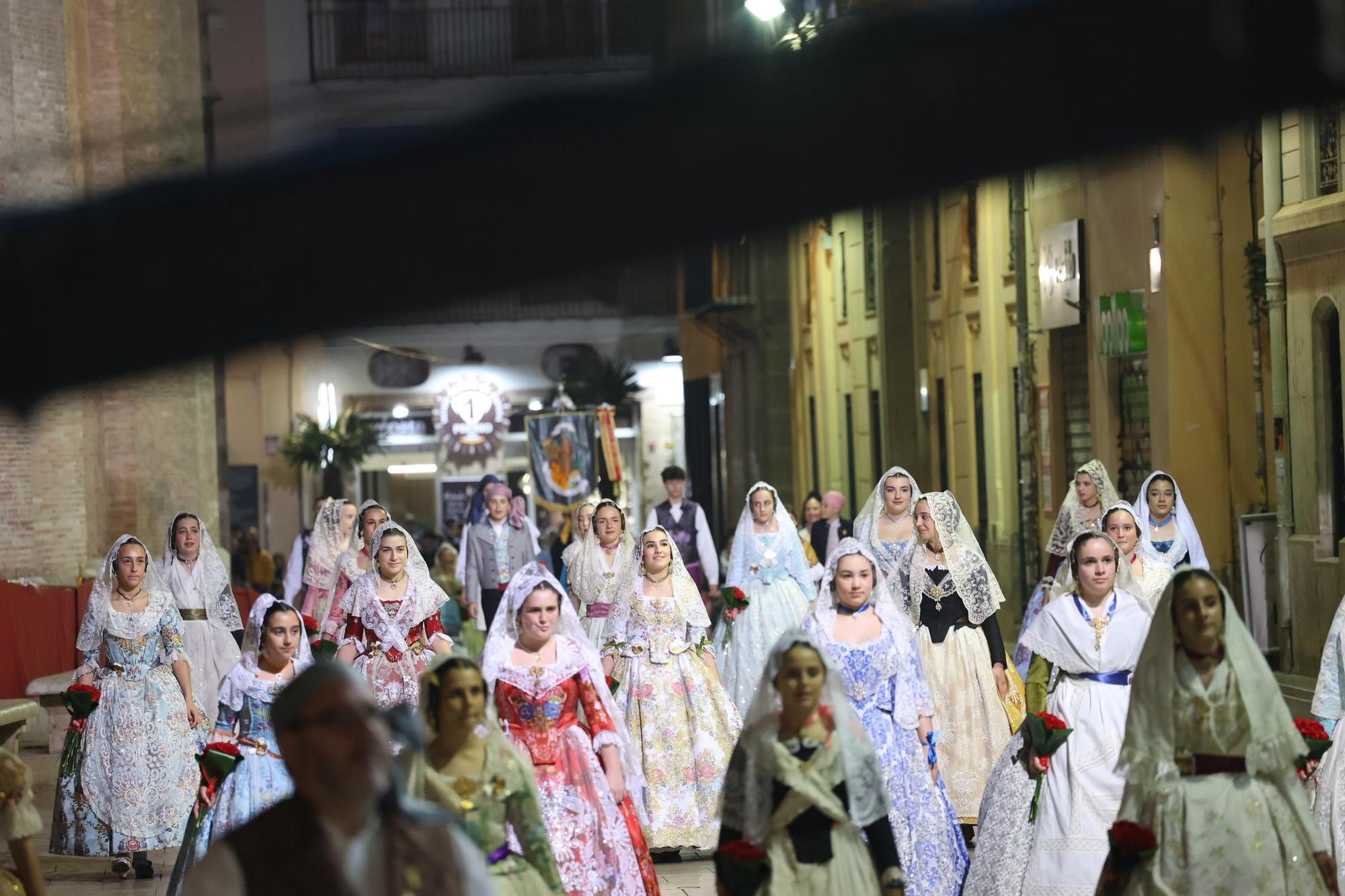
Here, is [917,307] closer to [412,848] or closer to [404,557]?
[404,557]

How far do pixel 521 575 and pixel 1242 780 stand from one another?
3.51m

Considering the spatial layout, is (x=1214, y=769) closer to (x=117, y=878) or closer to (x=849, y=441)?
(x=117, y=878)

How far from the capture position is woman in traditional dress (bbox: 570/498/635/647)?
14.9 m

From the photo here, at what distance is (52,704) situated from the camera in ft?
60.5

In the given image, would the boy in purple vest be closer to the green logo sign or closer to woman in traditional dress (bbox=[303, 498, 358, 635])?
woman in traditional dress (bbox=[303, 498, 358, 635])

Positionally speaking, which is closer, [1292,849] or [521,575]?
[1292,849]

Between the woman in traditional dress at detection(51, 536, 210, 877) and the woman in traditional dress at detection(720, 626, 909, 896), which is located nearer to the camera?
the woman in traditional dress at detection(720, 626, 909, 896)

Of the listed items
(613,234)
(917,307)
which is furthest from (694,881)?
(917,307)

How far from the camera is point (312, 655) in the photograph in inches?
434

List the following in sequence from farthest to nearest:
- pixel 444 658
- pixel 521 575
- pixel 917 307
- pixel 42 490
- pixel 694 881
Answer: pixel 917 307 → pixel 42 490 → pixel 694 881 → pixel 521 575 → pixel 444 658

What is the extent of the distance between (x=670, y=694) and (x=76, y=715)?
136 inches

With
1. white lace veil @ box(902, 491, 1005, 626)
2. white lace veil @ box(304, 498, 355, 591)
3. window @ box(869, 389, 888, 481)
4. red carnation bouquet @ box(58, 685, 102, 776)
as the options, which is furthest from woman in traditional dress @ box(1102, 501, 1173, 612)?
window @ box(869, 389, 888, 481)

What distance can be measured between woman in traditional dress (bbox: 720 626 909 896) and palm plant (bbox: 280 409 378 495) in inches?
1535

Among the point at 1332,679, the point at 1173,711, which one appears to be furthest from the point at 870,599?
the point at 1173,711
